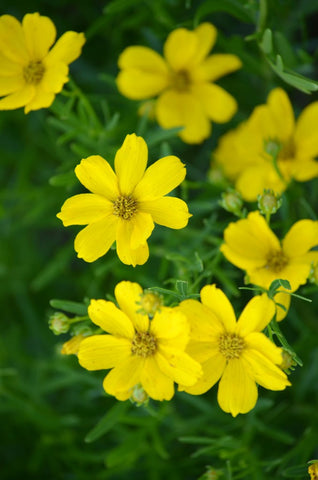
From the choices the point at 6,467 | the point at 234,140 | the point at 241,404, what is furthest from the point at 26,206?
the point at 241,404

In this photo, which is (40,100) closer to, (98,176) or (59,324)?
(98,176)

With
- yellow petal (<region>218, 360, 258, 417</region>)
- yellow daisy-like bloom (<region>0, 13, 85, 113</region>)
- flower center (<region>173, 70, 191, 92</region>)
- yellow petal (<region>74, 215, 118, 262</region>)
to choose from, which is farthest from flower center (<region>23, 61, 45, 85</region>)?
yellow petal (<region>218, 360, 258, 417</region>)

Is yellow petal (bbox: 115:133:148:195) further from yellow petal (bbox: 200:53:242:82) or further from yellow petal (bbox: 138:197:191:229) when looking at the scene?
yellow petal (bbox: 200:53:242:82)

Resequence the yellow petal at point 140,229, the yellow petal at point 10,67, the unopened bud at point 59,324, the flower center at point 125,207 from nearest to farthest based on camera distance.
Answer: the yellow petal at point 140,229 → the flower center at point 125,207 → the unopened bud at point 59,324 → the yellow petal at point 10,67

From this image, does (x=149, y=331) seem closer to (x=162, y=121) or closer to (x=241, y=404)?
(x=241, y=404)

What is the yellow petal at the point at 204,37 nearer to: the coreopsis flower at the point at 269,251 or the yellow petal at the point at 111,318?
the coreopsis flower at the point at 269,251

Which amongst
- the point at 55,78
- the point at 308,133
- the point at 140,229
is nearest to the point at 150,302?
the point at 140,229

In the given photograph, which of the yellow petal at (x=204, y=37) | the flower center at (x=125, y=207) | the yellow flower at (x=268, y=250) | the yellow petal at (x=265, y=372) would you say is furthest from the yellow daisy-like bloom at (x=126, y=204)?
the yellow petal at (x=204, y=37)
